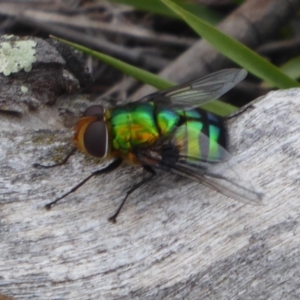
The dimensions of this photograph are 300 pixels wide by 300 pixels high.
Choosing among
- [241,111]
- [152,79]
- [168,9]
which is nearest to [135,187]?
[241,111]

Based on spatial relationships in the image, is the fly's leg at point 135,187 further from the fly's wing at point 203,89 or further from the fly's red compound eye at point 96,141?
the fly's wing at point 203,89

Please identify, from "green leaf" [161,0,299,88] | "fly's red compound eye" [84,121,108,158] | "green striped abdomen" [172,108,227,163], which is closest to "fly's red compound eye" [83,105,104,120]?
"fly's red compound eye" [84,121,108,158]

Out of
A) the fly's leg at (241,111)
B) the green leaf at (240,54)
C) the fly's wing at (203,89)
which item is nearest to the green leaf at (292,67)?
the green leaf at (240,54)

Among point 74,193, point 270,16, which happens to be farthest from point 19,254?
point 270,16

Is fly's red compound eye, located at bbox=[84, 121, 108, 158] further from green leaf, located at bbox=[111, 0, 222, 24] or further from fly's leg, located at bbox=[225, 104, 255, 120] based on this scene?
green leaf, located at bbox=[111, 0, 222, 24]

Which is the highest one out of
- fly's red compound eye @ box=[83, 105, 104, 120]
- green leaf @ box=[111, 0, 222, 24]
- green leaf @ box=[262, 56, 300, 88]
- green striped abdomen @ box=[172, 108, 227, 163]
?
green leaf @ box=[111, 0, 222, 24]

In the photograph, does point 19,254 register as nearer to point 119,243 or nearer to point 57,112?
point 119,243

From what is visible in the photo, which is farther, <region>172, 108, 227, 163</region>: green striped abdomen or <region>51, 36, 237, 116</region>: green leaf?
<region>51, 36, 237, 116</region>: green leaf
